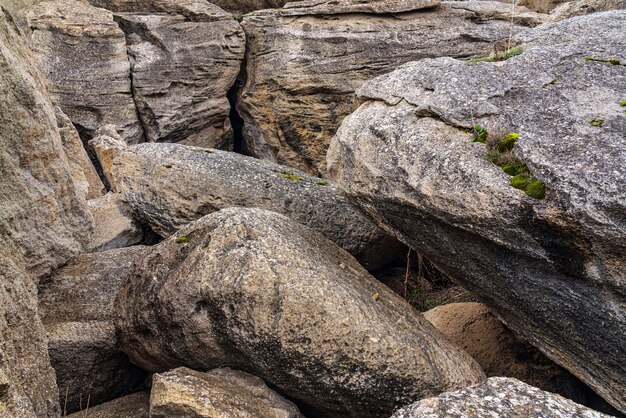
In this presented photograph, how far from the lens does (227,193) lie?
10562 mm

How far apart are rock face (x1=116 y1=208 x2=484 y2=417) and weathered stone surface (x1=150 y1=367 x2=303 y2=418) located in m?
0.16

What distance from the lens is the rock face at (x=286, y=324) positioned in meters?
6.60

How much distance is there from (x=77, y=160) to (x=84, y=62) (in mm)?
3613

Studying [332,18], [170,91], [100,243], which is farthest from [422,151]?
[170,91]

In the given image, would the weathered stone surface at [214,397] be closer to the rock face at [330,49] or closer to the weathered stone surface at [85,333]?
the weathered stone surface at [85,333]

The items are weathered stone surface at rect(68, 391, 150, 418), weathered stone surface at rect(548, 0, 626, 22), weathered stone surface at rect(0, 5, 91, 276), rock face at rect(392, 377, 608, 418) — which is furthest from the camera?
weathered stone surface at rect(548, 0, 626, 22)

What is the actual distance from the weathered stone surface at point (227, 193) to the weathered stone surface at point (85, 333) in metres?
1.64

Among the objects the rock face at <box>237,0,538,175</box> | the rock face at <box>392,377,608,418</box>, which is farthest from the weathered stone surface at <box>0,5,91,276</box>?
the rock face at <box>237,0,538,175</box>

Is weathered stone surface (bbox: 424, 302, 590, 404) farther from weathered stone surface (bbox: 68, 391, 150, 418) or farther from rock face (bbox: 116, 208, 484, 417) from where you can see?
weathered stone surface (bbox: 68, 391, 150, 418)

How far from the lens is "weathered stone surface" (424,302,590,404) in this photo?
8281 millimetres

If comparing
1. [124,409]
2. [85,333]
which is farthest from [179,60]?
[124,409]

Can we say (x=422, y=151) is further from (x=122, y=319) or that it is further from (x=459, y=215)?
(x=122, y=319)

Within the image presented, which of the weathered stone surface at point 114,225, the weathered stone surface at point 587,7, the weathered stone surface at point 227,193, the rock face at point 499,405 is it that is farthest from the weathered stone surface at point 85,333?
the weathered stone surface at point 587,7

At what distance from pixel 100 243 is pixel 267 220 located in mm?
4599
